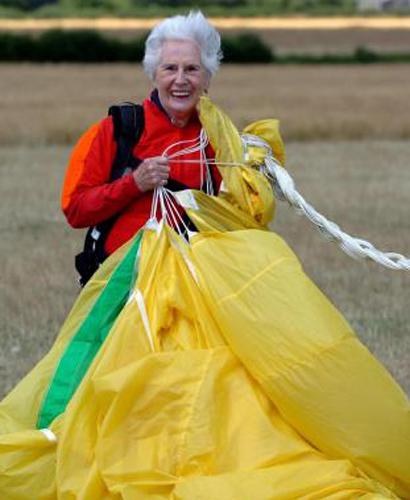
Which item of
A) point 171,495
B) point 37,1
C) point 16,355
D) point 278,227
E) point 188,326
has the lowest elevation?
point 37,1

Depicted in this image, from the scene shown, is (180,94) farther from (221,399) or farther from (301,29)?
(301,29)

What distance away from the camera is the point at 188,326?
211 inches

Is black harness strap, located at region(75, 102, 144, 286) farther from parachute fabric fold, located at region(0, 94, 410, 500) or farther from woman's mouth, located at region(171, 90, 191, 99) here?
parachute fabric fold, located at region(0, 94, 410, 500)

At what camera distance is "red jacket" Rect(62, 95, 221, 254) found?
5.48 m

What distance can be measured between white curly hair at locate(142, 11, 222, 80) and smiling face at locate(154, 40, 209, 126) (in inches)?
0.7

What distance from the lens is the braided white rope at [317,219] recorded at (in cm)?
531

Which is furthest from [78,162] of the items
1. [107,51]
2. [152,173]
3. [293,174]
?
[107,51]

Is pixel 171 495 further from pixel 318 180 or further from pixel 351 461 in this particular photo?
pixel 318 180

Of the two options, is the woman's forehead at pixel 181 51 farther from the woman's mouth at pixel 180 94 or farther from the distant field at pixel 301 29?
the distant field at pixel 301 29

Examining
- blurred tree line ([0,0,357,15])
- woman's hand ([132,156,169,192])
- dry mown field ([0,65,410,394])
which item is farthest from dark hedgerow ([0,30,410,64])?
woman's hand ([132,156,169,192])

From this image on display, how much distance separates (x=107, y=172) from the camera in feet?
18.1

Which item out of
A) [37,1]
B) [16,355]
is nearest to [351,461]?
[16,355]

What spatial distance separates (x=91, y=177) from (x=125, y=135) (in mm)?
180

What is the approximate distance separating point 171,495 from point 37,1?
68764 mm
